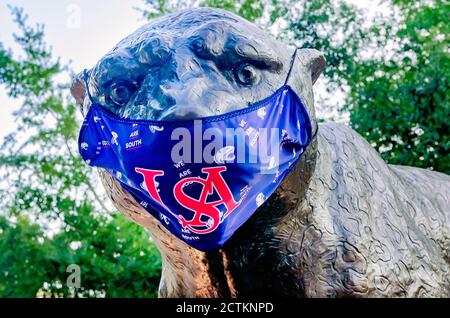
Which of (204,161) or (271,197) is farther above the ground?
(204,161)

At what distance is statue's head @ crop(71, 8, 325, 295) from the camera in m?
2.00

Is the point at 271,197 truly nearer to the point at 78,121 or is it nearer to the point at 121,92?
the point at 121,92

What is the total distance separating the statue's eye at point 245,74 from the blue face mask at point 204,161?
75 millimetres

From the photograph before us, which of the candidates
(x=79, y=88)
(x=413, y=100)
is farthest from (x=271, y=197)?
(x=413, y=100)

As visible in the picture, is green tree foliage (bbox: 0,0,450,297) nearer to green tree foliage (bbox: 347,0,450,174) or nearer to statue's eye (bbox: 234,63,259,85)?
green tree foliage (bbox: 347,0,450,174)

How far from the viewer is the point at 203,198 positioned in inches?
78.3

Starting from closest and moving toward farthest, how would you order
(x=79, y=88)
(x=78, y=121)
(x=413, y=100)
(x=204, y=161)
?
1. (x=204, y=161)
2. (x=79, y=88)
3. (x=413, y=100)
4. (x=78, y=121)

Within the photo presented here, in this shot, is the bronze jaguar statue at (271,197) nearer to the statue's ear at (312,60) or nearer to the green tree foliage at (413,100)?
the statue's ear at (312,60)

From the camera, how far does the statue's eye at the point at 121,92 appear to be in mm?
2139

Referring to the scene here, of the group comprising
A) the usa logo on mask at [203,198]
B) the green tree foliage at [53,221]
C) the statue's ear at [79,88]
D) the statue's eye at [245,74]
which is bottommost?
the green tree foliage at [53,221]

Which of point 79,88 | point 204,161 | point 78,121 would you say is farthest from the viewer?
point 78,121

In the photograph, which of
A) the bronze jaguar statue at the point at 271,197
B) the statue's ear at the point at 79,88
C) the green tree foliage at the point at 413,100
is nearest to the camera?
the bronze jaguar statue at the point at 271,197

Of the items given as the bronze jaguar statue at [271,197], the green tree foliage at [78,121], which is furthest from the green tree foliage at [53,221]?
the bronze jaguar statue at [271,197]

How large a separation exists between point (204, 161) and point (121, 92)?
0.38m
